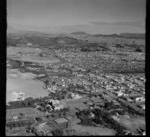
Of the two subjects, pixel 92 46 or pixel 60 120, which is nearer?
pixel 60 120

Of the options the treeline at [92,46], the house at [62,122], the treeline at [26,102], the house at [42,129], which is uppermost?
the treeline at [92,46]

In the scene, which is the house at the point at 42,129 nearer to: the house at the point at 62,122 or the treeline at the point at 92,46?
the house at the point at 62,122

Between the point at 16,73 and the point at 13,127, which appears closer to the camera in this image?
the point at 13,127

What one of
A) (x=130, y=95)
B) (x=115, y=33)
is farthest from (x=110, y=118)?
(x=115, y=33)

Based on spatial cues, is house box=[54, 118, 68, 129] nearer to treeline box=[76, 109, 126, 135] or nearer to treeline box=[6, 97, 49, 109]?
treeline box=[76, 109, 126, 135]

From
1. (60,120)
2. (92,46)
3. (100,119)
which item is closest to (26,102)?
(60,120)

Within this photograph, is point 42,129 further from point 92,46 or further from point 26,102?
point 92,46

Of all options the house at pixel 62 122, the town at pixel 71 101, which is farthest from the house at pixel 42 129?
the house at pixel 62 122

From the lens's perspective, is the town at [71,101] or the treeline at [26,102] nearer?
the town at [71,101]

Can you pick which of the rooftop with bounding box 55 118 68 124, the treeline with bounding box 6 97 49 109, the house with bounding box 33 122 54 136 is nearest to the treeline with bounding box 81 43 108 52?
the treeline with bounding box 6 97 49 109
